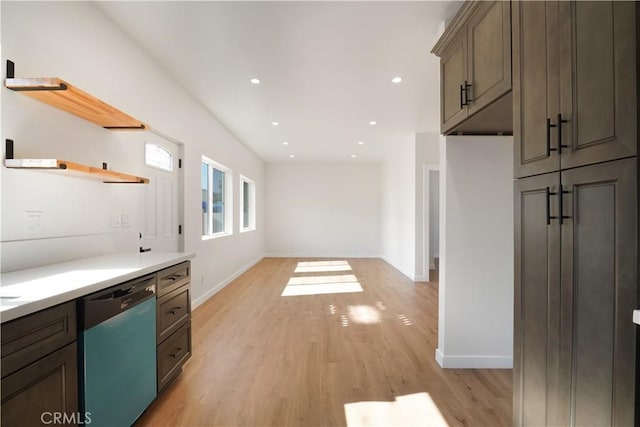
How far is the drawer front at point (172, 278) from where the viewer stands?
6.41 feet

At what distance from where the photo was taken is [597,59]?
3.25ft

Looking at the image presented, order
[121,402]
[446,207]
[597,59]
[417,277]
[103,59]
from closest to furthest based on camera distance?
1. [597,59]
2. [121,402]
3. [103,59]
4. [446,207]
5. [417,277]

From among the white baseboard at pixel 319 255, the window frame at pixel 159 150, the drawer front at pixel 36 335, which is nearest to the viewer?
the drawer front at pixel 36 335

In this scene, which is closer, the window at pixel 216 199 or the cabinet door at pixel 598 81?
the cabinet door at pixel 598 81

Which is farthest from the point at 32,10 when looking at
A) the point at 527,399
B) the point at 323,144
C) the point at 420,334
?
the point at 323,144

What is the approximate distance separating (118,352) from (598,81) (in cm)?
Result: 228

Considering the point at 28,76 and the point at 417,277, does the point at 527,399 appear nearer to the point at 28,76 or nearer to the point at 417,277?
the point at 28,76

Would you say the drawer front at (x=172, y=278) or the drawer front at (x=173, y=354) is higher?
the drawer front at (x=172, y=278)

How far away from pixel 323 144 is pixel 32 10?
5120mm

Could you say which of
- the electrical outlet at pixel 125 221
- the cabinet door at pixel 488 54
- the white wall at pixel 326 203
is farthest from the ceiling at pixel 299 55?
the white wall at pixel 326 203

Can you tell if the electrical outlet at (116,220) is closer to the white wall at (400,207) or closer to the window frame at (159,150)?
the window frame at (159,150)

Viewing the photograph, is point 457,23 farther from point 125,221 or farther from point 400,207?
point 400,207

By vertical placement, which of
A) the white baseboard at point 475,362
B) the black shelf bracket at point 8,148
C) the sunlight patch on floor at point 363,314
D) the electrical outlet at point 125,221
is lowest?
the sunlight patch on floor at point 363,314

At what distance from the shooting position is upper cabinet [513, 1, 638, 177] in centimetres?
91
